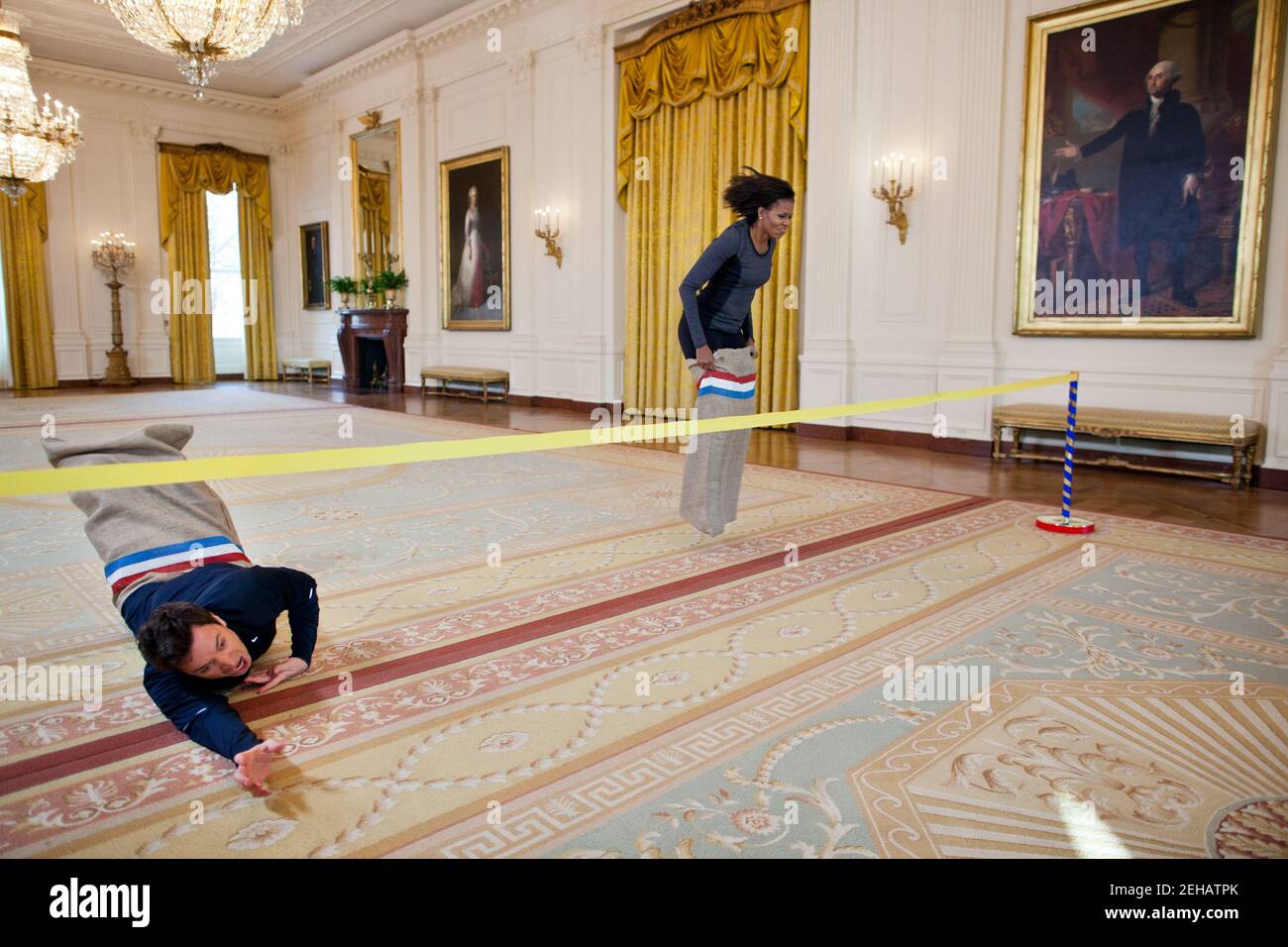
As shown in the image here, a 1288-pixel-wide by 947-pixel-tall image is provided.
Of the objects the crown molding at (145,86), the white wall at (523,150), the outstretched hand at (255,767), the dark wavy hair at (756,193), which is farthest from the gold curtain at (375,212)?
the outstretched hand at (255,767)

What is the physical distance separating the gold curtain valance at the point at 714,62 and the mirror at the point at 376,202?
5.73 meters

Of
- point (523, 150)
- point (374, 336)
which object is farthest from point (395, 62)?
point (374, 336)

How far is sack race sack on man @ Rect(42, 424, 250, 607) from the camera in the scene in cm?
270

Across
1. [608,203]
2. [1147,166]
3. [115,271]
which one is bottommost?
[1147,166]

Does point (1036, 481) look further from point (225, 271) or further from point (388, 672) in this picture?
point (225, 271)

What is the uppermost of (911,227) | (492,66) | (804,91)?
(492,66)

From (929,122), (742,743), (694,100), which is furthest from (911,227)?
(742,743)

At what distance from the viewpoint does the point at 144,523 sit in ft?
9.16

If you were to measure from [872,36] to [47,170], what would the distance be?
10.8 meters

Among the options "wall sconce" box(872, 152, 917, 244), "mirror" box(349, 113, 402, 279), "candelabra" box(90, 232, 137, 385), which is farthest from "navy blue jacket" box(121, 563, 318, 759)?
"candelabra" box(90, 232, 137, 385)

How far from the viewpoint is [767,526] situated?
4.94 meters

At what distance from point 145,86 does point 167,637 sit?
17.9 metres

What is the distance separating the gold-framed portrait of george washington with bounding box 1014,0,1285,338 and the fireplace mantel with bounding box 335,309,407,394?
10.5 m
